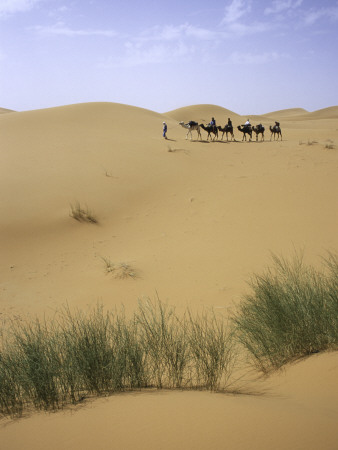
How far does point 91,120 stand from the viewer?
26906 mm

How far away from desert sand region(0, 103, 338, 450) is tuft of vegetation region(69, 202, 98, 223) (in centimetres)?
25

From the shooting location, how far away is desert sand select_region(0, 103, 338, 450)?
2658 millimetres

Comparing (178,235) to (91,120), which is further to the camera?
(91,120)

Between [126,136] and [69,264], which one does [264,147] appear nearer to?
[126,136]

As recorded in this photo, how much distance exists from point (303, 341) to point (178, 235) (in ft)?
24.1

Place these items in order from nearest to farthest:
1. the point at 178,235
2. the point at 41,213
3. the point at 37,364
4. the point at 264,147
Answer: the point at 37,364, the point at 178,235, the point at 41,213, the point at 264,147

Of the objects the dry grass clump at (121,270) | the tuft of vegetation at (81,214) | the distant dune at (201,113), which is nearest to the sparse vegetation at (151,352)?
the dry grass clump at (121,270)

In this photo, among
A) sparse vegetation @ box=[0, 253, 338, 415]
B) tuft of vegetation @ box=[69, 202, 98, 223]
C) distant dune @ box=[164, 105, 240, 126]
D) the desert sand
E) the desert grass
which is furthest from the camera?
distant dune @ box=[164, 105, 240, 126]

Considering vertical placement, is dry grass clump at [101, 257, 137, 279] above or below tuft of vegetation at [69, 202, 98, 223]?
below

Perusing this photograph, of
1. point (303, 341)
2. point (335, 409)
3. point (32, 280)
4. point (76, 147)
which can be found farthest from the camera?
point (76, 147)

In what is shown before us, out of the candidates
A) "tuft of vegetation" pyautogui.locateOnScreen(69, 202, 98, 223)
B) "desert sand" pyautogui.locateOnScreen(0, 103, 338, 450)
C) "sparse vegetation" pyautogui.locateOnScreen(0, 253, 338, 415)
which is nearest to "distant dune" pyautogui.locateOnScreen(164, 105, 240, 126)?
"desert sand" pyautogui.locateOnScreen(0, 103, 338, 450)

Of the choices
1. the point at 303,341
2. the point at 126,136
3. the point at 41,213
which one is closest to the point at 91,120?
the point at 126,136

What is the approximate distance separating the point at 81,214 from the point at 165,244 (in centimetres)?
344

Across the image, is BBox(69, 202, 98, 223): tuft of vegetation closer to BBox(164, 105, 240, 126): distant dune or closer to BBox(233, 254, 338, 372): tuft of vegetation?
BBox(233, 254, 338, 372): tuft of vegetation
